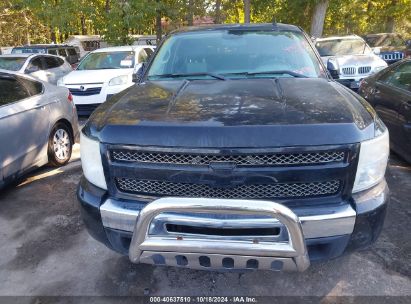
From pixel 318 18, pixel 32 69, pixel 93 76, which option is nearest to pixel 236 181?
pixel 93 76

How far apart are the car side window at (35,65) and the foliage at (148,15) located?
5229mm

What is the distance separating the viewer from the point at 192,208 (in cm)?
205

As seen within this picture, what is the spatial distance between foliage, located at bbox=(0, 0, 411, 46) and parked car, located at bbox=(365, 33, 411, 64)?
235 centimetres

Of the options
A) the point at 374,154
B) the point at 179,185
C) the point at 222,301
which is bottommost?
the point at 222,301

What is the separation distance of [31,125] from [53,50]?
463 inches

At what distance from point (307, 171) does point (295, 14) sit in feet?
67.9

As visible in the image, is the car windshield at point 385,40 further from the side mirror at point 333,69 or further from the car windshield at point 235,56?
the car windshield at point 235,56

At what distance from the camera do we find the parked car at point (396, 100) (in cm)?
472

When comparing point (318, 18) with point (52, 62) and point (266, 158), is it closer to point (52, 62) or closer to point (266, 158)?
point (52, 62)

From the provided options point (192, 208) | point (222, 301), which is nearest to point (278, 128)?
point (192, 208)

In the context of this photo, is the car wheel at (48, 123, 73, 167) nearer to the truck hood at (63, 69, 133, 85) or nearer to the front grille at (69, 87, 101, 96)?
the front grille at (69, 87, 101, 96)

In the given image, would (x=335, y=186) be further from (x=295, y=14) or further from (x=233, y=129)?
(x=295, y=14)

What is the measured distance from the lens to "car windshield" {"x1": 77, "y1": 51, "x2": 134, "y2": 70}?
9914 mm

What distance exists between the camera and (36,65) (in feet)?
35.0
